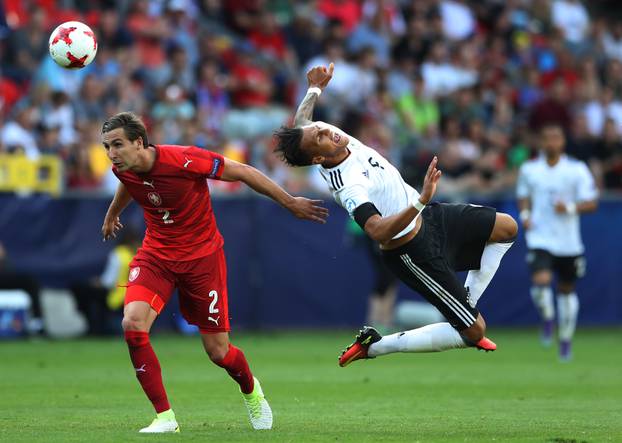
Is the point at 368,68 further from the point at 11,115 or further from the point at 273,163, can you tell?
the point at 11,115

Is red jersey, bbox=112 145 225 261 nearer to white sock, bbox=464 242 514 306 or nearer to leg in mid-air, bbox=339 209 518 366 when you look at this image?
leg in mid-air, bbox=339 209 518 366

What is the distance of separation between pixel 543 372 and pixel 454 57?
1268 cm

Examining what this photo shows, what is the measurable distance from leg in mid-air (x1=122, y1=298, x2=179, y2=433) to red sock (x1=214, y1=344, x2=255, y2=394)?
0.59 metres

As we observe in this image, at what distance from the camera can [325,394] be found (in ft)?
38.0

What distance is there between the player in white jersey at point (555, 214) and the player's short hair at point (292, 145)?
287 inches

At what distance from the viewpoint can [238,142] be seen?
20.8 metres

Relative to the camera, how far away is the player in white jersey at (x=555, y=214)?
16.0 m

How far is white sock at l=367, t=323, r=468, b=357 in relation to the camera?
31.7ft

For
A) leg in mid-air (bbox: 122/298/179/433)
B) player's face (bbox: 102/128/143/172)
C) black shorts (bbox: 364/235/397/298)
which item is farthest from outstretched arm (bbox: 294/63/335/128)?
black shorts (bbox: 364/235/397/298)

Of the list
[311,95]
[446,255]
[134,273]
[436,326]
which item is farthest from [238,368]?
[311,95]

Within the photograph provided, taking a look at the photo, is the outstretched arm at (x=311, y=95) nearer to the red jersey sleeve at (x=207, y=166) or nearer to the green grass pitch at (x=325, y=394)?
the red jersey sleeve at (x=207, y=166)

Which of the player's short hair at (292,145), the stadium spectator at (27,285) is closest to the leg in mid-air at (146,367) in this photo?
the player's short hair at (292,145)

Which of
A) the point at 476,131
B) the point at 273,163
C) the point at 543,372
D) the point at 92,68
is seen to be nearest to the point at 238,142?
the point at 273,163

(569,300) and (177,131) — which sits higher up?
(177,131)
